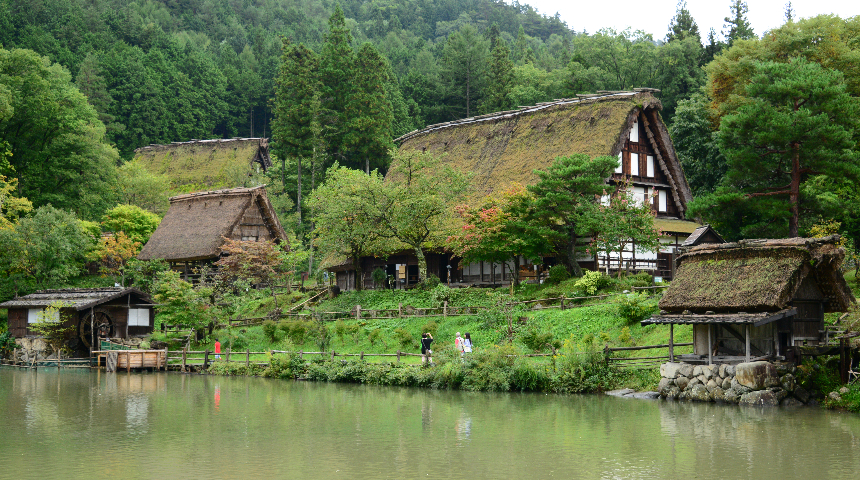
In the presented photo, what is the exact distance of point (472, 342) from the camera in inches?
1178

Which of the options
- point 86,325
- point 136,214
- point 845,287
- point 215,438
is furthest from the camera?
point 136,214

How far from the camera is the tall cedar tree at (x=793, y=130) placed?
30938 millimetres

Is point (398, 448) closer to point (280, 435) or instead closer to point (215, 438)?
point (280, 435)

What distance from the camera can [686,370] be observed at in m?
22.3

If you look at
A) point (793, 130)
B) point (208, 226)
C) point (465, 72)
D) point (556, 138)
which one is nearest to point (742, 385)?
point (793, 130)

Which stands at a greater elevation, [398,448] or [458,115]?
[458,115]

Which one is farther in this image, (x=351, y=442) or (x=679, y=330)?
(x=679, y=330)

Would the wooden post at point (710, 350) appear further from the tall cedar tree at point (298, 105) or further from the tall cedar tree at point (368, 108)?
the tall cedar tree at point (298, 105)

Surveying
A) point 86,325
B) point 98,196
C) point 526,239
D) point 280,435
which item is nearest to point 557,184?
point 526,239

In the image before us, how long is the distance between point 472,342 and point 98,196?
3741 cm

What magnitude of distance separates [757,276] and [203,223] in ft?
119

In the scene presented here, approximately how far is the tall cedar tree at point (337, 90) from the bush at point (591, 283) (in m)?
28.7

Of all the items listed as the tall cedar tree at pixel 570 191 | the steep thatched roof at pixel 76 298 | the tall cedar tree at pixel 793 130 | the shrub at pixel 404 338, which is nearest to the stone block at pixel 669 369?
the shrub at pixel 404 338

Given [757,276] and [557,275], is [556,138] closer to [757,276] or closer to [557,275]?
[557,275]
